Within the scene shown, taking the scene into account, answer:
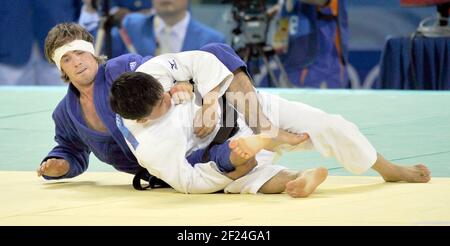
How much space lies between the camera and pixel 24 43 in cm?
1015

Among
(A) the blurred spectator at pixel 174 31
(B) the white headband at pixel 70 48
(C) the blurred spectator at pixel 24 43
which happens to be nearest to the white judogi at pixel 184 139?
(B) the white headband at pixel 70 48

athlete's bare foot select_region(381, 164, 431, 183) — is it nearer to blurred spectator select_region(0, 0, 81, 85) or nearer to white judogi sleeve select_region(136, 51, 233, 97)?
white judogi sleeve select_region(136, 51, 233, 97)

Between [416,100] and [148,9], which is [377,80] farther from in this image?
[148,9]

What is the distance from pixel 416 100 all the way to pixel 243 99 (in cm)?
395

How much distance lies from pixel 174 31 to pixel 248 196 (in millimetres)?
5205

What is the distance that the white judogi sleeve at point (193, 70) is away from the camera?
186 inches

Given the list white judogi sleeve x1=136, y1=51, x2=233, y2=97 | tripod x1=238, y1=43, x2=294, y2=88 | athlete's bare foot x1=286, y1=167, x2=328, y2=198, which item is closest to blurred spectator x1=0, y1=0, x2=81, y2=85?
tripod x1=238, y1=43, x2=294, y2=88

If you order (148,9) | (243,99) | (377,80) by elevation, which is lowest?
(377,80)

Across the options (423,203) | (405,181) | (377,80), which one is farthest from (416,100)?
(423,203)

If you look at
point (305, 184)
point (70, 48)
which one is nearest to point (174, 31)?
point (70, 48)

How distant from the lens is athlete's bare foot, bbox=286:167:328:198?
178 inches

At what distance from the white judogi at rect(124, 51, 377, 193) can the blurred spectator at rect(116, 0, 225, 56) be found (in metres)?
4.85

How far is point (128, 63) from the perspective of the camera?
199 inches
